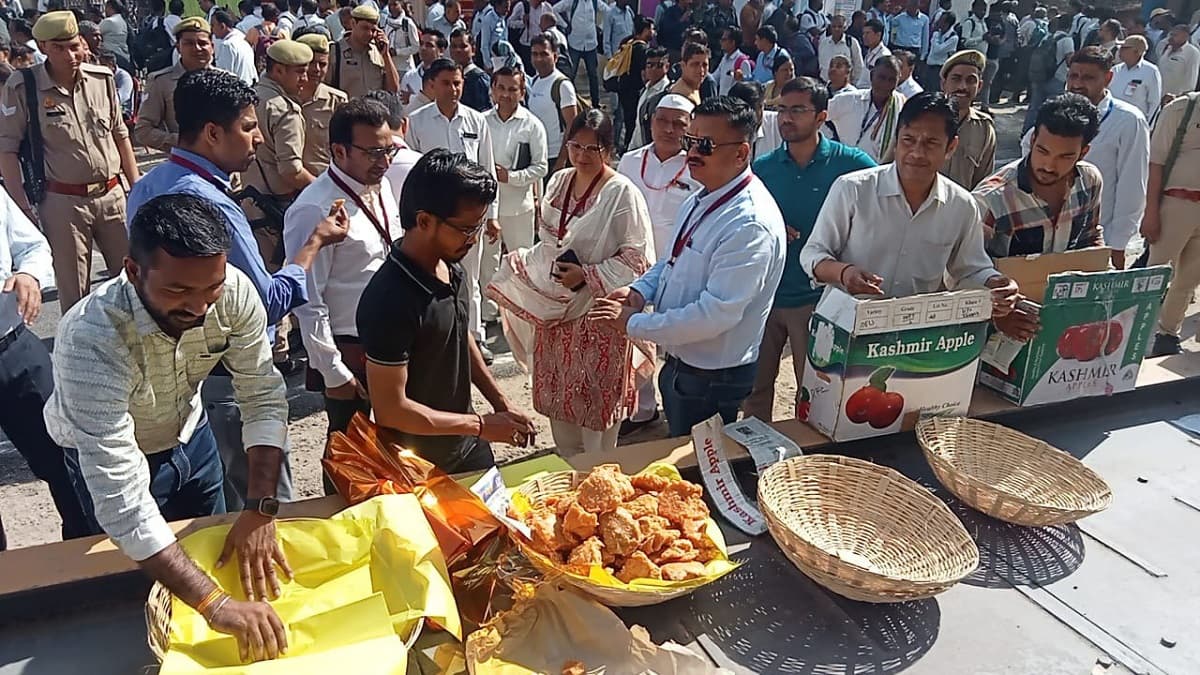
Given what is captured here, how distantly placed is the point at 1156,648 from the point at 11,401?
3.08m

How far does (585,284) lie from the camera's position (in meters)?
3.25

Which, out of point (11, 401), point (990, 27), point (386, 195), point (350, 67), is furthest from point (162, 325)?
point (990, 27)

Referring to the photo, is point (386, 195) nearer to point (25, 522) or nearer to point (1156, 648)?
point (25, 522)

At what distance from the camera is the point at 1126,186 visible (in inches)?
151

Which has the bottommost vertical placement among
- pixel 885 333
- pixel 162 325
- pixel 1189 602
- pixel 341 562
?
pixel 1189 602

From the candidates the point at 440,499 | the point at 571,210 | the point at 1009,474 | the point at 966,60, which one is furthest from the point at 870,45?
the point at 440,499

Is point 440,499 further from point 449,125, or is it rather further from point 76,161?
point 76,161

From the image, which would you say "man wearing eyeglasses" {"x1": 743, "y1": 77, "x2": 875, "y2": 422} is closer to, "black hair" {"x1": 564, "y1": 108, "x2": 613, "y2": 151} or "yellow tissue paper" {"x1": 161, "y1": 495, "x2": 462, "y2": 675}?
"black hair" {"x1": 564, "y1": 108, "x2": 613, "y2": 151}

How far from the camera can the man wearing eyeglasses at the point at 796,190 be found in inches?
142

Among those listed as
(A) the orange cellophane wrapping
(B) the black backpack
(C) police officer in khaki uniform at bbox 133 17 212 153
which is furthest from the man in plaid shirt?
(B) the black backpack

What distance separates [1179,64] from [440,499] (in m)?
10.1

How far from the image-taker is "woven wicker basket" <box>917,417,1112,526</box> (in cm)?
216

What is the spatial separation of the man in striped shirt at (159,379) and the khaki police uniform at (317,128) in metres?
3.33

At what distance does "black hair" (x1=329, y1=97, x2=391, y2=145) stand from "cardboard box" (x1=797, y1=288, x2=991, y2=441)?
5.07ft
